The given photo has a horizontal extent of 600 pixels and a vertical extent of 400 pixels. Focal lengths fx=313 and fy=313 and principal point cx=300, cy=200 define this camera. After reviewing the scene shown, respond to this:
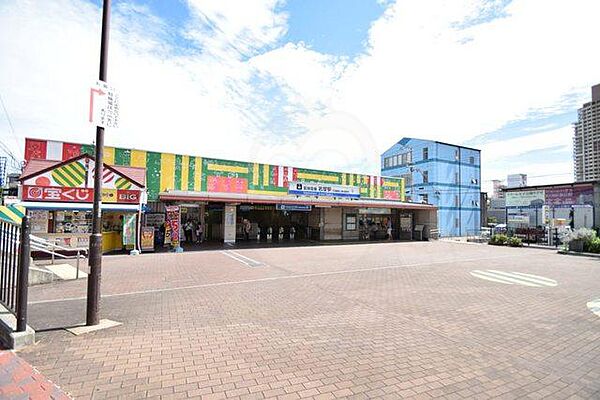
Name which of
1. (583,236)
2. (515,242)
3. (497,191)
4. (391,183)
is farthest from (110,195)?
(497,191)

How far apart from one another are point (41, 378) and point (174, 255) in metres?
11.2

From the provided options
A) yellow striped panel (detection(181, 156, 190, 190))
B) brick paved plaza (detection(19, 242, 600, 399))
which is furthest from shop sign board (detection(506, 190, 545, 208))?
yellow striped panel (detection(181, 156, 190, 190))

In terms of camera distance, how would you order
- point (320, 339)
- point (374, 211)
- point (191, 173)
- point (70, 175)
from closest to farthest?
1. point (320, 339)
2. point (70, 175)
3. point (191, 173)
4. point (374, 211)

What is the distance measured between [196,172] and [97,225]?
15.4 m

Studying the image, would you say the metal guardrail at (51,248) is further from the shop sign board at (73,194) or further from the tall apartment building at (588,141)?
the tall apartment building at (588,141)

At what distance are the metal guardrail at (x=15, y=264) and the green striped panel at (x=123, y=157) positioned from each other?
13946mm

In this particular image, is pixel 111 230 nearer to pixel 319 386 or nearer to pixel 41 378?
pixel 41 378

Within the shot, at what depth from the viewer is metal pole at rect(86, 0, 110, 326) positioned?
499 cm

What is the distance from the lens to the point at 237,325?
206 inches

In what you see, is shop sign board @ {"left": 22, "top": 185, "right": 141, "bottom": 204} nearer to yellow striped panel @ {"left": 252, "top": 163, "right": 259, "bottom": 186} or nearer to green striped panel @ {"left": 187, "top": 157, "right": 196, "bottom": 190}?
green striped panel @ {"left": 187, "top": 157, "right": 196, "bottom": 190}

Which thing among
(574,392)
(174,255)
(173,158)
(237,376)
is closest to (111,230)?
(174,255)

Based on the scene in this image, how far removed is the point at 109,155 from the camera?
1738 cm

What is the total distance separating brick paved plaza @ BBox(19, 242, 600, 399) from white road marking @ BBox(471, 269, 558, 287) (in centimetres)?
34

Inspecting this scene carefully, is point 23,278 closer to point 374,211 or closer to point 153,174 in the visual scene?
point 153,174
